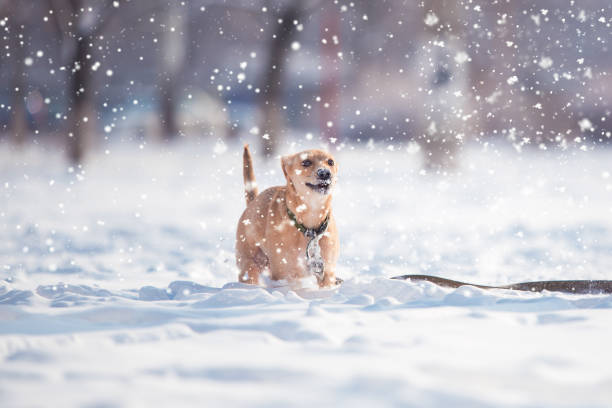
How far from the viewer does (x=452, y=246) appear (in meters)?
6.51

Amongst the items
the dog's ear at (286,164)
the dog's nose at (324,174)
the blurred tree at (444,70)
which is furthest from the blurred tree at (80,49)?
the dog's nose at (324,174)

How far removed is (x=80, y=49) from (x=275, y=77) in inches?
181

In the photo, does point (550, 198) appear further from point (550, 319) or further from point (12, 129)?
point (12, 129)

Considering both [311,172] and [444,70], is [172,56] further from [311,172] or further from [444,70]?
[311,172]

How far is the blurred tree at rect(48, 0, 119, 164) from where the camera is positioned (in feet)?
43.3

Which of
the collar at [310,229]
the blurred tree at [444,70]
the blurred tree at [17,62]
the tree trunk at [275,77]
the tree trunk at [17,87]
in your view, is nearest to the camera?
the collar at [310,229]

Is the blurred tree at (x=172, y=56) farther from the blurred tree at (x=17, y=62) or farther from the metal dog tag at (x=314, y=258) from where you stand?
the metal dog tag at (x=314, y=258)

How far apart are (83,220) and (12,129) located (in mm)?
11865

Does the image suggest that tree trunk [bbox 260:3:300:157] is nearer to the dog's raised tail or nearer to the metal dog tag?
the dog's raised tail

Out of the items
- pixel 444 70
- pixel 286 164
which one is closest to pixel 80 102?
pixel 444 70

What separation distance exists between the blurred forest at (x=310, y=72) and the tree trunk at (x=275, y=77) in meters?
0.03

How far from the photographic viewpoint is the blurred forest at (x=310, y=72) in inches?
506

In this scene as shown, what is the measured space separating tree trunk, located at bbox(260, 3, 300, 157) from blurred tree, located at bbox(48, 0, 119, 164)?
3.82m

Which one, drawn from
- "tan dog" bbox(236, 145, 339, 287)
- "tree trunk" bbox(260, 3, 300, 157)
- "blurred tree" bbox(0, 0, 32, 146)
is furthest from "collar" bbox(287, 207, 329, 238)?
"blurred tree" bbox(0, 0, 32, 146)
